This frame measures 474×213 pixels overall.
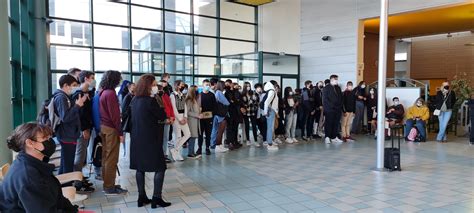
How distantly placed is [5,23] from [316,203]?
3.97 m

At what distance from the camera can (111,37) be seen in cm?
1181

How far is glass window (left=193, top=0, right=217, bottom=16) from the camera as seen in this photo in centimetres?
1373

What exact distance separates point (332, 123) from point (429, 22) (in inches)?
255

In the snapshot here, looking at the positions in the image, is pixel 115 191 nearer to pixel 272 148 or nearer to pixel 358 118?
pixel 272 148

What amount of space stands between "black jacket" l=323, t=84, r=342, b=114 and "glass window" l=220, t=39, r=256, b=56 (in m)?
6.27

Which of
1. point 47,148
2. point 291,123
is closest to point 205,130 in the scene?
point 291,123

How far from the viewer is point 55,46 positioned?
10734 millimetres

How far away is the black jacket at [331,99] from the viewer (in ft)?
29.2

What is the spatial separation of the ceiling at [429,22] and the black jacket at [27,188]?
11007 mm

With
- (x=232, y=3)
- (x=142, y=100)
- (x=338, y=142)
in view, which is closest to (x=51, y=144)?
(x=142, y=100)

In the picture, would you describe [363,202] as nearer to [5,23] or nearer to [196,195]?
[196,195]

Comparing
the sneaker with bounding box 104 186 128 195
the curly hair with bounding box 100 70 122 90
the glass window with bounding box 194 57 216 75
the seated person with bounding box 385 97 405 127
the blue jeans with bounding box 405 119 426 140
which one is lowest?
the sneaker with bounding box 104 186 128 195

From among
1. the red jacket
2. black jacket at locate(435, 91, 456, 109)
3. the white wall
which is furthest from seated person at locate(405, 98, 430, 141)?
the red jacket

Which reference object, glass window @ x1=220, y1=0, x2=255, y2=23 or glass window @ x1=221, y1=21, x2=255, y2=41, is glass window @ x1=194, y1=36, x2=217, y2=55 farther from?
glass window @ x1=220, y1=0, x2=255, y2=23
